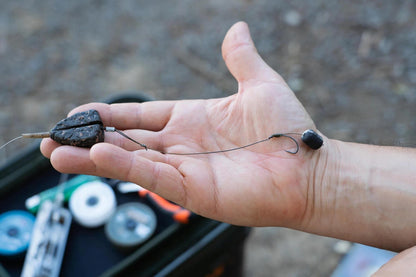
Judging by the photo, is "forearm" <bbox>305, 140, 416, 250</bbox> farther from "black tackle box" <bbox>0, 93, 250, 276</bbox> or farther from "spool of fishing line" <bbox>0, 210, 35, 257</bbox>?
"spool of fishing line" <bbox>0, 210, 35, 257</bbox>

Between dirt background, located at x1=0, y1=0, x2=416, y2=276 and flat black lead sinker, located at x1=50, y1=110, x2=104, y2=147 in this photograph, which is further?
dirt background, located at x1=0, y1=0, x2=416, y2=276

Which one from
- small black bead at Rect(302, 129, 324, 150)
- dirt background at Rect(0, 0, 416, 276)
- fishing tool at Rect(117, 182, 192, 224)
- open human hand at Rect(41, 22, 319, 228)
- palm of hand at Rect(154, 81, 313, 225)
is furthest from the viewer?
dirt background at Rect(0, 0, 416, 276)

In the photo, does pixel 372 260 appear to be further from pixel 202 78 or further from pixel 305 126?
Result: pixel 202 78

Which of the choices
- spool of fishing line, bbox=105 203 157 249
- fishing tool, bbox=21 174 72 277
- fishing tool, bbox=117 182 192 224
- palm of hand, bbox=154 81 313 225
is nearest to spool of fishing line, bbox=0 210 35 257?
fishing tool, bbox=21 174 72 277

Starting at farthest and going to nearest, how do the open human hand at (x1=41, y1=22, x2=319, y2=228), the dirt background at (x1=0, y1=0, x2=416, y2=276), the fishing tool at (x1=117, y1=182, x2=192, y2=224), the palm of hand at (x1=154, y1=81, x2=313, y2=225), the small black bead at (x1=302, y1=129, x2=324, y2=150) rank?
the dirt background at (x1=0, y1=0, x2=416, y2=276) < the fishing tool at (x1=117, y1=182, x2=192, y2=224) < the small black bead at (x1=302, y1=129, x2=324, y2=150) < the palm of hand at (x1=154, y1=81, x2=313, y2=225) < the open human hand at (x1=41, y1=22, x2=319, y2=228)

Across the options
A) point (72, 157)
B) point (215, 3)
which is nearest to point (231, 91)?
point (215, 3)

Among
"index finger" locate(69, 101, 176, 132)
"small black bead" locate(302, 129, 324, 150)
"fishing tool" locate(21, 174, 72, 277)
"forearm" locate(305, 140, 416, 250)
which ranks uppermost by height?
"index finger" locate(69, 101, 176, 132)

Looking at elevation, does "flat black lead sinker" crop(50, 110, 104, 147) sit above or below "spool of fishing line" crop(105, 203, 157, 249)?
above
